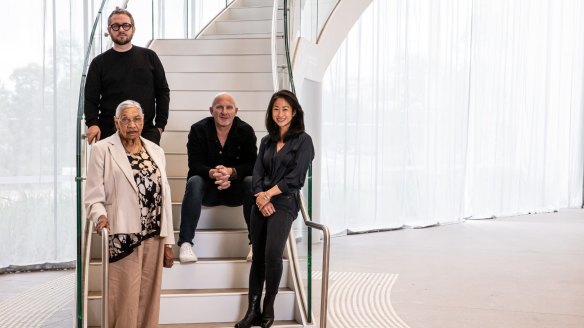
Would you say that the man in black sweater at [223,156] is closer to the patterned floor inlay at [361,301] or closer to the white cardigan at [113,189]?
the white cardigan at [113,189]

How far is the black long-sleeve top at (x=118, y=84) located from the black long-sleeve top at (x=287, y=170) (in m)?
0.88

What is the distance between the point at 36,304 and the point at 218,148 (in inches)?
89.8

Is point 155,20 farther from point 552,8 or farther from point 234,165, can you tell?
point 552,8

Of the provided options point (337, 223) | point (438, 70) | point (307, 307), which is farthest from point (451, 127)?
point (307, 307)

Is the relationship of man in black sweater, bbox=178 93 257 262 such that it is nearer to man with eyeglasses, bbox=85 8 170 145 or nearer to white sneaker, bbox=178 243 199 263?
white sneaker, bbox=178 243 199 263

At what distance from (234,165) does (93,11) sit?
3916 millimetres

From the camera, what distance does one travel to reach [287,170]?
14.1 feet

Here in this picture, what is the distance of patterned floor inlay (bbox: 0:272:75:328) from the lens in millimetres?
5371

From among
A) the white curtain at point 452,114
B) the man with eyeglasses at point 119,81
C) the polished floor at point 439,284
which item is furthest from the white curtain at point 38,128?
the white curtain at point 452,114

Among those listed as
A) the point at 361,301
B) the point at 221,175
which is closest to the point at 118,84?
the point at 221,175

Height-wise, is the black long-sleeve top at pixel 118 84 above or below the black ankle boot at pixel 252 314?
above

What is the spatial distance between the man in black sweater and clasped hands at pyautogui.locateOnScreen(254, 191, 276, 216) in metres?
0.48

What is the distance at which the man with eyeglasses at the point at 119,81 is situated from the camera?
4566 mm

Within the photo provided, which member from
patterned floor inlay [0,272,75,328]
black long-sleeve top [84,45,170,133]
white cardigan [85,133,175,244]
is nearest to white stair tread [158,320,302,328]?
white cardigan [85,133,175,244]
